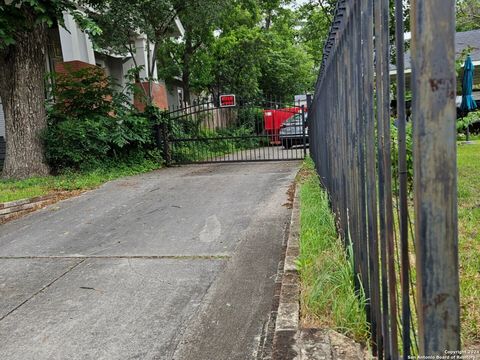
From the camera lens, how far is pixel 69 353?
2.66 metres

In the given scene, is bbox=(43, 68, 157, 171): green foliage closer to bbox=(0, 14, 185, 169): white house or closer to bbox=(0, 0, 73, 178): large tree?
bbox=(0, 0, 73, 178): large tree

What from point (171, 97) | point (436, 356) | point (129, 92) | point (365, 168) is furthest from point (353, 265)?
point (171, 97)

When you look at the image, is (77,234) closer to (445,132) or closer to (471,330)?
(471,330)

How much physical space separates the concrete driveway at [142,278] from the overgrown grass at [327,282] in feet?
1.15

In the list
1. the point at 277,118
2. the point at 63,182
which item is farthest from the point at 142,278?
the point at 277,118

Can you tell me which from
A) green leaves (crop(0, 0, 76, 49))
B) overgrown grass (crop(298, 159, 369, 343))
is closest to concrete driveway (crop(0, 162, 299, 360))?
overgrown grass (crop(298, 159, 369, 343))

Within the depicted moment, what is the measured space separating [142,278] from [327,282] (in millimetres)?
1694

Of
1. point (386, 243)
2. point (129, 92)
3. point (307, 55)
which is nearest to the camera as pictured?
point (386, 243)

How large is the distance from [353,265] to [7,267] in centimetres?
338

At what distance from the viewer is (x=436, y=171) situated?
107cm

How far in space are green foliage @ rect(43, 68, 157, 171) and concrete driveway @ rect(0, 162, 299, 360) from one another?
3236 mm

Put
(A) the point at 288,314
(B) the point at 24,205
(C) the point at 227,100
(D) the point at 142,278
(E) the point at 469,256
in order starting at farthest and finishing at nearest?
(C) the point at 227,100
(B) the point at 24,205
(D) the point at 142,278
(E) the point at 469,256
(A) the point at 288,314

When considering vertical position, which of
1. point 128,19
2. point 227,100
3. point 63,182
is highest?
point 128,19

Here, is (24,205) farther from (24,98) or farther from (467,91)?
(467,91)
